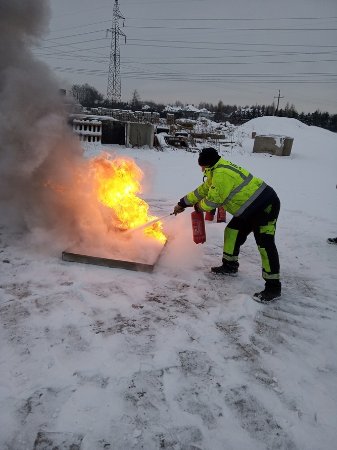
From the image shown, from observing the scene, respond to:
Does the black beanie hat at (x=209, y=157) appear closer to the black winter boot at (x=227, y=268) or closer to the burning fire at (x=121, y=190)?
the black winter boot at (x=227, y=268)

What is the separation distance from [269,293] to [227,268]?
0.78 m

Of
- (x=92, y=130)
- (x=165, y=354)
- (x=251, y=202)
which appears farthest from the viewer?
(x=92, y=130)

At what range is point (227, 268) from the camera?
4930mm

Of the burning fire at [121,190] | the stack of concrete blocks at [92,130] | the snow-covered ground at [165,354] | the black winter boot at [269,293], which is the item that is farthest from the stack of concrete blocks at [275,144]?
the black winter boot at [269,293]

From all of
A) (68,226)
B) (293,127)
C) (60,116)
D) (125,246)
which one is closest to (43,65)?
(60,116)

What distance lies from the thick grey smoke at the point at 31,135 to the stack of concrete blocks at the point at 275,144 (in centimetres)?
1678

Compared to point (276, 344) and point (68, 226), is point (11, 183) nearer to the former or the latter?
point (68, 226)

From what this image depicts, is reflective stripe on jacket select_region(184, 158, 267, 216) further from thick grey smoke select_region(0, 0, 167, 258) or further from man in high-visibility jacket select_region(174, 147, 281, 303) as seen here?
thick grey smoke select_region(0, 0, 167, 258)

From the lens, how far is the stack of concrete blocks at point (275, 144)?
20022 millimetres

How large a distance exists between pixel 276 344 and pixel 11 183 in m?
4.46

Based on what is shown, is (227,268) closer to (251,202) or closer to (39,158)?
(251,202)

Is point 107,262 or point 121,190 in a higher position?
point 121,190

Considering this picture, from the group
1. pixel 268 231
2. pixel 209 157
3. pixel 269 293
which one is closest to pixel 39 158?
pixel 209 157

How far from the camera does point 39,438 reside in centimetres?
231
